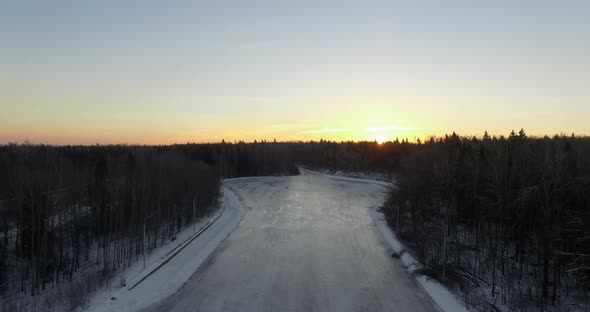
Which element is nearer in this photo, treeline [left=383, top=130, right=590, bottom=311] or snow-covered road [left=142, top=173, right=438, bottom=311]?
snow-covered road [left=142, top=173, right=438, bottom=311]

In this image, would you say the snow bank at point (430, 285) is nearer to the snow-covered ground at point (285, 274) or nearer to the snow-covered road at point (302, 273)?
the snow-covered ground at point (285, 274)

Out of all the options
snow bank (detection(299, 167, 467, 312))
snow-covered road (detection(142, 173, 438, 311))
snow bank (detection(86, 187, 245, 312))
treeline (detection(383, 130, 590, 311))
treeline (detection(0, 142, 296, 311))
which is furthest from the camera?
treeline (detection(0, 142, 296, 311))

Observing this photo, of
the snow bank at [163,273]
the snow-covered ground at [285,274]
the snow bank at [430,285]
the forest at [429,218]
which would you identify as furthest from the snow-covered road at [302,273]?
the forest at [429,218]

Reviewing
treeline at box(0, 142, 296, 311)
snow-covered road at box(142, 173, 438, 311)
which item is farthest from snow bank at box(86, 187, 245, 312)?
treeline at box(0, 142, 296, 311)

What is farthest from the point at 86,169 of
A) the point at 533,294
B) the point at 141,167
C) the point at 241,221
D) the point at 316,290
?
the point at 533,294

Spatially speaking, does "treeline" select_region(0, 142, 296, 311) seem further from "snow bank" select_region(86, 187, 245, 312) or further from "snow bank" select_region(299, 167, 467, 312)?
"snow bank" select_region(299, 167, 467, 312)

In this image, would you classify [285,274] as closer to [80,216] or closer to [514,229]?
[514,229]

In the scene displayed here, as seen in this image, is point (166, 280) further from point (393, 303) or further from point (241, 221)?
point (241, 221)
